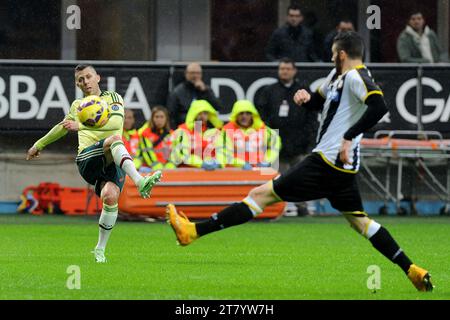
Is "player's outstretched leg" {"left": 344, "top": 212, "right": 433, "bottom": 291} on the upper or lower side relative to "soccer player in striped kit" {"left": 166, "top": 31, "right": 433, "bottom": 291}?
lower

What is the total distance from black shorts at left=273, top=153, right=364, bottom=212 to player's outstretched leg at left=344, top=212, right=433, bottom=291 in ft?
0.35

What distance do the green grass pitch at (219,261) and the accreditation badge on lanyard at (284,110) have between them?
1954mm

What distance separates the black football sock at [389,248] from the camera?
1062 centimetres

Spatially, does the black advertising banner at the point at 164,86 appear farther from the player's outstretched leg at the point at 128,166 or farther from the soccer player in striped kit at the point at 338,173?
the soccer player in striped kit at the point at 338,173

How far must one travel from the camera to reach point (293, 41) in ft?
73.0

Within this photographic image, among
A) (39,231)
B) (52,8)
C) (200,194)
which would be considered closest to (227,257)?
(39,231)

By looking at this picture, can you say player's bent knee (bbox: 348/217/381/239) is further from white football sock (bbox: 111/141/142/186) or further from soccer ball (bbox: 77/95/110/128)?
soccer ball (bbox: 77/95/110/128)

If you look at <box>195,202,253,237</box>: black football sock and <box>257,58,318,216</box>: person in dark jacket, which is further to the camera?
<box>257,58,318,216</box>: person in dark jacket

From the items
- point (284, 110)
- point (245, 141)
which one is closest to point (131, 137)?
point (245, 141)

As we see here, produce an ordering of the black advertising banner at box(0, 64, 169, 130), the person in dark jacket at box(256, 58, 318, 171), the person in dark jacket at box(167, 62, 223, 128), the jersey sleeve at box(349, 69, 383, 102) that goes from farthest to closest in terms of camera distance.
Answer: the black advertising banner at box(0, 64, 169, 130)
the person in dark jacket at box(256, 58, 318, 171)
the person in dark jacket at box(167, 62, 223, 128)
the jersey sleeve at box(349, 69, 383, 102)

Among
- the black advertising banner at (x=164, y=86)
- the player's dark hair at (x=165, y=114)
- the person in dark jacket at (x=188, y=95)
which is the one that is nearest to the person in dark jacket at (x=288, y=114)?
the black advertising banner at (x=164, y=86)

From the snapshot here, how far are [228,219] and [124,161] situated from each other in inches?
84.7

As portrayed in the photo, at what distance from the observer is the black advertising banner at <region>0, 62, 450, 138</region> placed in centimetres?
2189

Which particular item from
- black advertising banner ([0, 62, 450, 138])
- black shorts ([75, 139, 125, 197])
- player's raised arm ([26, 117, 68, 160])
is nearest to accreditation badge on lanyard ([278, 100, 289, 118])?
black advertising banner ([0, 62, 450, 138])
